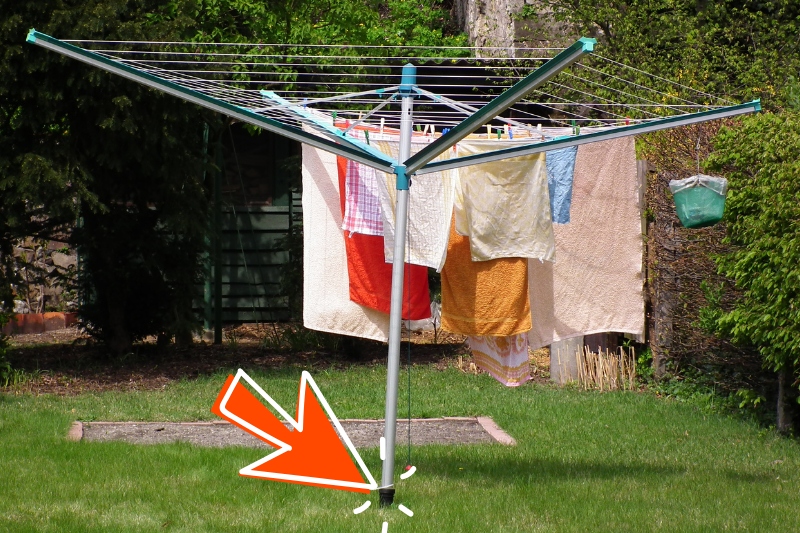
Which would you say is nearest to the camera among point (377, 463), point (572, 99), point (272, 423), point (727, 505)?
point (272, 423)

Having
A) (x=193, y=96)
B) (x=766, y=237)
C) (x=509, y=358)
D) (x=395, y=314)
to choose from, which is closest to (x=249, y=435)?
(x=509, y=358)

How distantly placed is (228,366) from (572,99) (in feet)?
16.1

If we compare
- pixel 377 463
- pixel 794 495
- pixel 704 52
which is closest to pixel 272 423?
pixel 377 463

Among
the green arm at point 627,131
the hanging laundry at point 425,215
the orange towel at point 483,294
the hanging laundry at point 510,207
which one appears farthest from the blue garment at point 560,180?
the green arm at point 627,131

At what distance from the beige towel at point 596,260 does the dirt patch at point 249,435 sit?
1.55 metres

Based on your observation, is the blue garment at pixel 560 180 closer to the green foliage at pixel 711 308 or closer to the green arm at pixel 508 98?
the green arm at pixel 508 98

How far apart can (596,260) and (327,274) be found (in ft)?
5.17

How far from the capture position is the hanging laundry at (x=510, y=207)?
555 centimetres

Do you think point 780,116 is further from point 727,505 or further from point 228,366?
point 228,366

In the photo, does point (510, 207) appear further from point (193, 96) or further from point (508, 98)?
point (193, 96)

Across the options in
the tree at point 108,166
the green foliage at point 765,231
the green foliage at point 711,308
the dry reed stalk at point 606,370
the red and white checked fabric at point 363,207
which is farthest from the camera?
the dry reed stalk at point 606,370

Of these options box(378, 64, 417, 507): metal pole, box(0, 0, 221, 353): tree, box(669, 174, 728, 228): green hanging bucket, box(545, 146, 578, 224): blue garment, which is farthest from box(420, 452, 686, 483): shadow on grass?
box(0, 0, 221, 353): tree

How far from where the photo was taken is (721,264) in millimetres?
7418

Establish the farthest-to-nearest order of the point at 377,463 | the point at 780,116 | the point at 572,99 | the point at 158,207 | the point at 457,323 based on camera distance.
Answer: the point at 572,99 → the point at 158,207 → the point at 780,116 → the point at 377,463 → the point at 457,323
